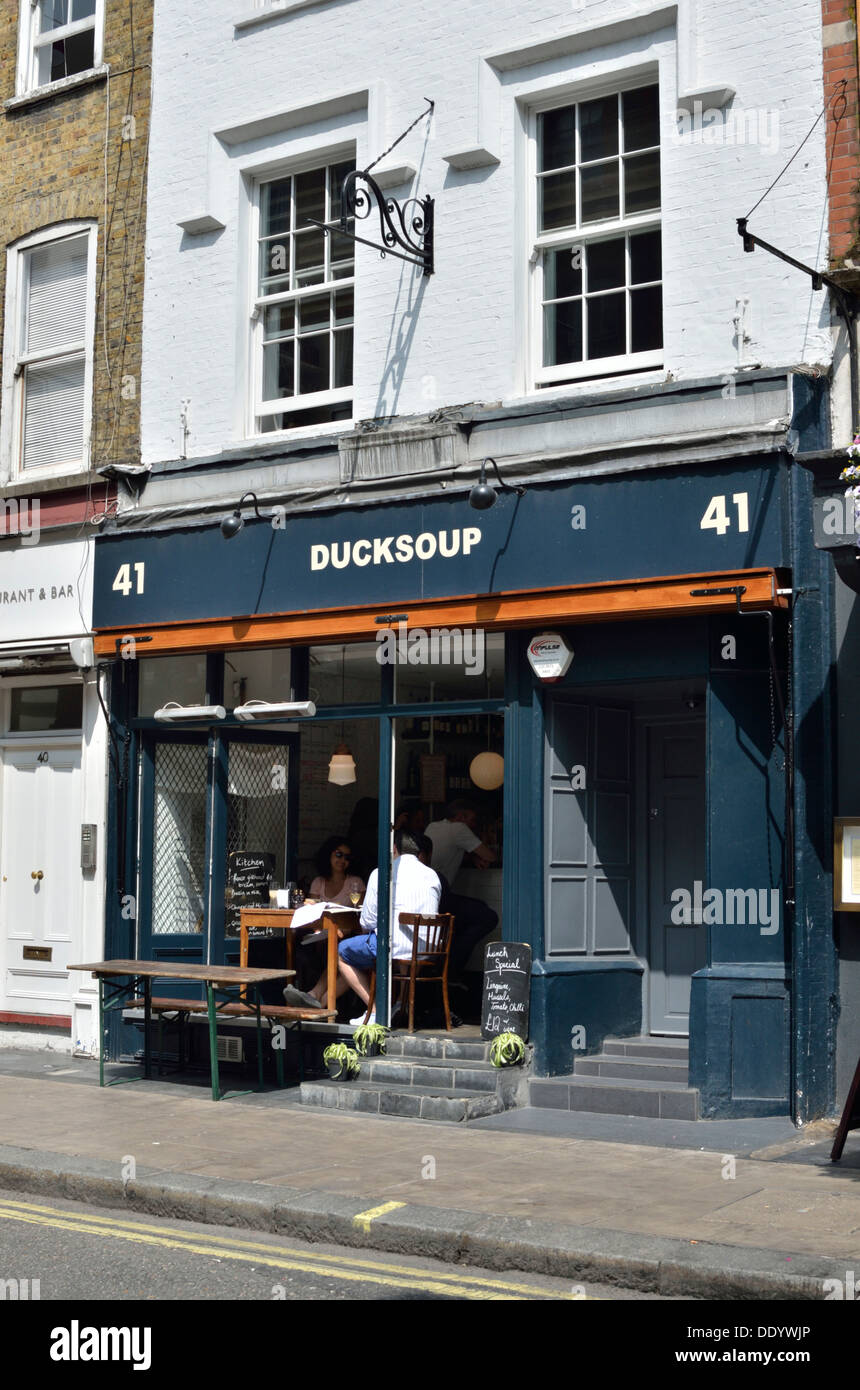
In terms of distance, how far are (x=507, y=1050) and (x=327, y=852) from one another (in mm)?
3005

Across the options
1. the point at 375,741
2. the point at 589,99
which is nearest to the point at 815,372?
the point at 589,99

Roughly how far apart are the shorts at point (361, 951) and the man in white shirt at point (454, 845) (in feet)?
3.83

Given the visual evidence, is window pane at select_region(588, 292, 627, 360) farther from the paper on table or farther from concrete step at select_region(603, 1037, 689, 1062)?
concrete step at select_region(603, 1037, 689, 1062)

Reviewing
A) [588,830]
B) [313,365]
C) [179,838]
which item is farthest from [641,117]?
[179,838]

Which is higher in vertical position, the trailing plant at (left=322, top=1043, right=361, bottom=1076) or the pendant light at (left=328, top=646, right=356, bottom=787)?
the pendant light at (left=328, top=646, right=356, bottom=787)

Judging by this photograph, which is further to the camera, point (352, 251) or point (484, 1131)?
point (352, 251)

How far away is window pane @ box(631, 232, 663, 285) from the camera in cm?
1054

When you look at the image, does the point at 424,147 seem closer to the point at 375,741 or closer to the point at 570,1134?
the point at 375,741

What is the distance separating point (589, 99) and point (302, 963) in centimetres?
688

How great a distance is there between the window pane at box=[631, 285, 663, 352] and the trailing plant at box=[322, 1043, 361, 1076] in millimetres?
5377

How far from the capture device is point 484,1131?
9328 mm

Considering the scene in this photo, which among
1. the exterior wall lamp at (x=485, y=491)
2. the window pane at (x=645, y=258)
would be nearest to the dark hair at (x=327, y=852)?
the exterior wall lamp at (x=485, y=491)
